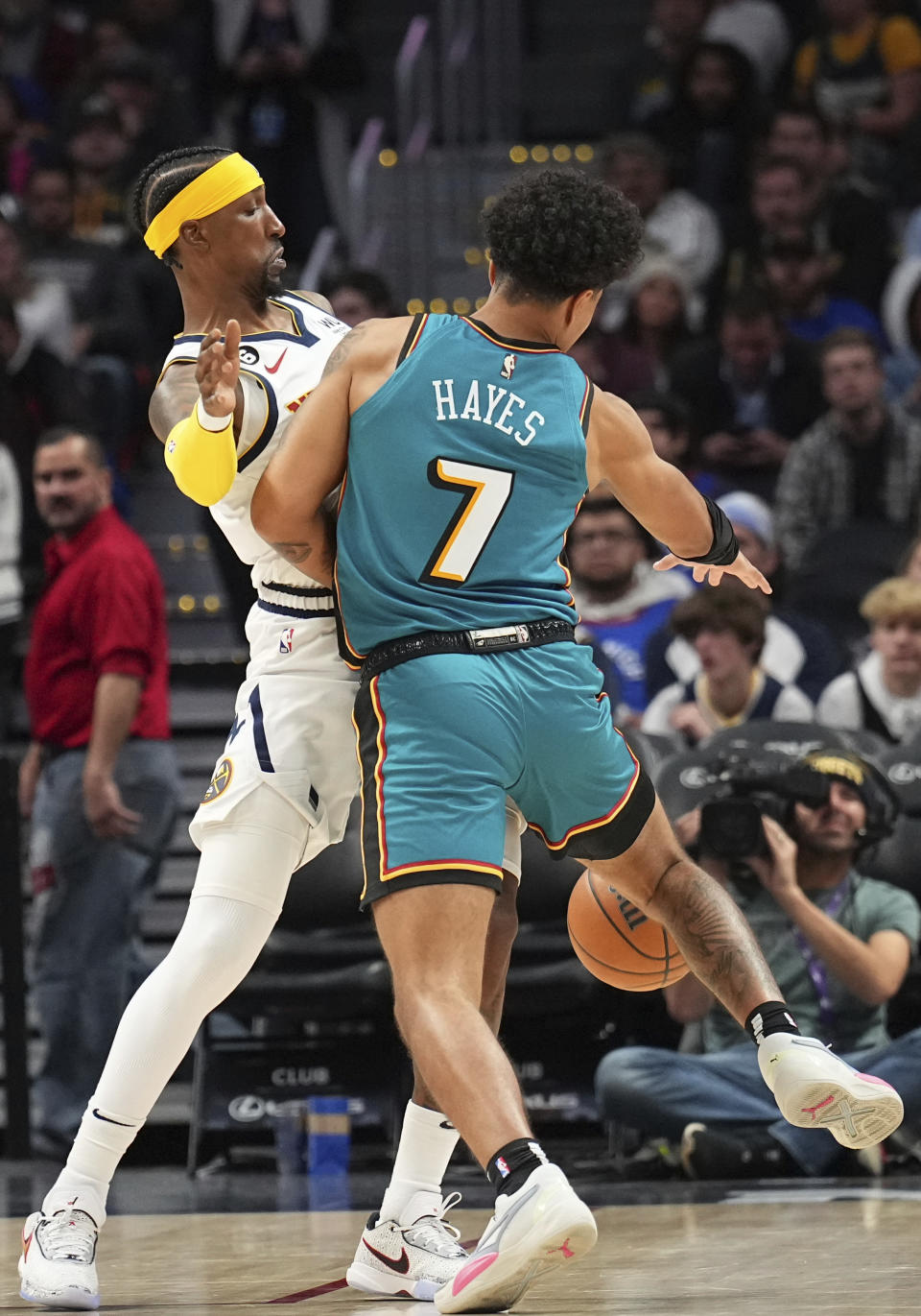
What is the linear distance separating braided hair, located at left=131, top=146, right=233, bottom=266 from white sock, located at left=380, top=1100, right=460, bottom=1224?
6.32 ft

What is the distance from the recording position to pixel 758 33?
12.7m

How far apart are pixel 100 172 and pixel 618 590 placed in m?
5.23

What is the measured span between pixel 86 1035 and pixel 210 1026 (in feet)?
1.74

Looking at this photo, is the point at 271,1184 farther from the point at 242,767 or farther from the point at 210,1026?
the point at 242,767

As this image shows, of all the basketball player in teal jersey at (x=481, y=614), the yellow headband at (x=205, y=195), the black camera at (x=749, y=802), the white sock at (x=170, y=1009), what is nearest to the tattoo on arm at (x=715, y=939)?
the basketball player in teal jersey at (x=481, y=614)

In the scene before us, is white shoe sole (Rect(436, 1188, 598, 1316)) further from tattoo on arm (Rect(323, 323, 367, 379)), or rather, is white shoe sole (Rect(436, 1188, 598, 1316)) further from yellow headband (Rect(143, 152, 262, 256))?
yellow headband (Rect(143, 152, 262, 256))

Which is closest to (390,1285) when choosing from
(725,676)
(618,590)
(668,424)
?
(725,676)

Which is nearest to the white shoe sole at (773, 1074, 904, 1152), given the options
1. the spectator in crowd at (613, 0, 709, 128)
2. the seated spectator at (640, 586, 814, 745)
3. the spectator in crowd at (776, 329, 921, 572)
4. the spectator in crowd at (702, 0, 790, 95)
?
the seated spectator at (640, 586, 814, 745)

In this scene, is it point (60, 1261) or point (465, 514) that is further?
point (60, 1261)

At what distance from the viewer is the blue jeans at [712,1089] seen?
6.36 meters

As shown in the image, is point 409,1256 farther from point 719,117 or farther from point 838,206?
point 719,117

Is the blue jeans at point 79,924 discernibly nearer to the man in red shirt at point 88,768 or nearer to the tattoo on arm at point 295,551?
the man in red shirt at point 88,768

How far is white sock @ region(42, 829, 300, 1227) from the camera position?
4.36 m

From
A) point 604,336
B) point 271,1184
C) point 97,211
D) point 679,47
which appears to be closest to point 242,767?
point 271,1184
